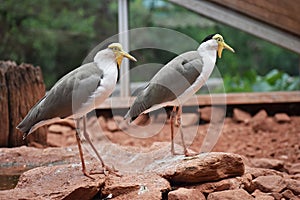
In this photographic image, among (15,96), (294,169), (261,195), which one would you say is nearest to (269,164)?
(294,169)

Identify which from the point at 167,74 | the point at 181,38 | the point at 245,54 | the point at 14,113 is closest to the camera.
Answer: the point at 167,74

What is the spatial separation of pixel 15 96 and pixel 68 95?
1.59 metres

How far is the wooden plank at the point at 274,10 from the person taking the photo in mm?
4039

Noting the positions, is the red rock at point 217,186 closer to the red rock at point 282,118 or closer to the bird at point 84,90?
the bird at point 84,90

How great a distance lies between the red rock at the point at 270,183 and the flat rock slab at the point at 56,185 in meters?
0.82

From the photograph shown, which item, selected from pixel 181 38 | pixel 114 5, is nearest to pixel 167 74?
pixel 181 38

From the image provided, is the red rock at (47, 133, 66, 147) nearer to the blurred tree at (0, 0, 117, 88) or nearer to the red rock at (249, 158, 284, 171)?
the blurred tree at (0, 0, 117, 88)

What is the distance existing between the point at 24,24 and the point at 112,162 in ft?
10.6

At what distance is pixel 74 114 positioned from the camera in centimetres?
235

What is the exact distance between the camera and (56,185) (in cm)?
224

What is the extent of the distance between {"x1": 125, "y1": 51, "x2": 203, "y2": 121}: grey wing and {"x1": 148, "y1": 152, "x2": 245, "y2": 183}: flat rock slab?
33 centimetres

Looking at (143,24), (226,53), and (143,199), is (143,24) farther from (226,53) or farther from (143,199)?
(143,199)

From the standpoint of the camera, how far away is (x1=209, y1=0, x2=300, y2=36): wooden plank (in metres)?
4.04

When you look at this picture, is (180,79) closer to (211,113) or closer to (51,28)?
(211,113)
